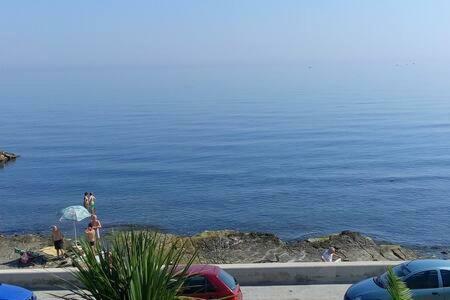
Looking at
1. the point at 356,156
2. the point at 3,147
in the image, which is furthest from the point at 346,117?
the point at 3,147

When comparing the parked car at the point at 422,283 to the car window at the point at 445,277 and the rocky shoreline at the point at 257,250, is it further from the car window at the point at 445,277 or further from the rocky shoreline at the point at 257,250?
the rocky shoreline at the point at 257,250

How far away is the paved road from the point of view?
1456 cm

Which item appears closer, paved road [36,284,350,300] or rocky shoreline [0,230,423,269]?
paved road [36,284,350,300]

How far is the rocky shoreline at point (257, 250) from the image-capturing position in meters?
21.0

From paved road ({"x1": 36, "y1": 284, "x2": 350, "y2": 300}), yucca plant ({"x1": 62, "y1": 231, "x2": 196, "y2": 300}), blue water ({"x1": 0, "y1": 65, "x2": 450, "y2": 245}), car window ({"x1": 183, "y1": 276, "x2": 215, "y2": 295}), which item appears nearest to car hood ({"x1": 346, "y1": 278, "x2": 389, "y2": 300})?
paved road ({"x1": 36, "y1": 284, "x2": 350, "y2": 300})

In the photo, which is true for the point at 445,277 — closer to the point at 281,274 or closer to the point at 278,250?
the point at 281,274

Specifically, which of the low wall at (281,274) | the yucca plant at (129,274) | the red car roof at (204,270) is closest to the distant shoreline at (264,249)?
the low wall at (281,274)

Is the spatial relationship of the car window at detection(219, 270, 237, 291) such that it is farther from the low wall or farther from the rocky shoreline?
the rocky shoreline

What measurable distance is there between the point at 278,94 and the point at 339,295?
134 metres

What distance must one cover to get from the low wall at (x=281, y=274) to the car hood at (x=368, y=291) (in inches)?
83.5

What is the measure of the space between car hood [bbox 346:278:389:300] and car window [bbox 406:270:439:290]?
562mm

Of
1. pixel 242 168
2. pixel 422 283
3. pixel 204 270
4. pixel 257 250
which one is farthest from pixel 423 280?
pixel 242 168

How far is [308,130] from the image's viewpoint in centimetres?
8331

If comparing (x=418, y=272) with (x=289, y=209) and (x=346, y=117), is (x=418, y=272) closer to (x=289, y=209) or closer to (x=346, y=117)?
(x=289, y=209)
